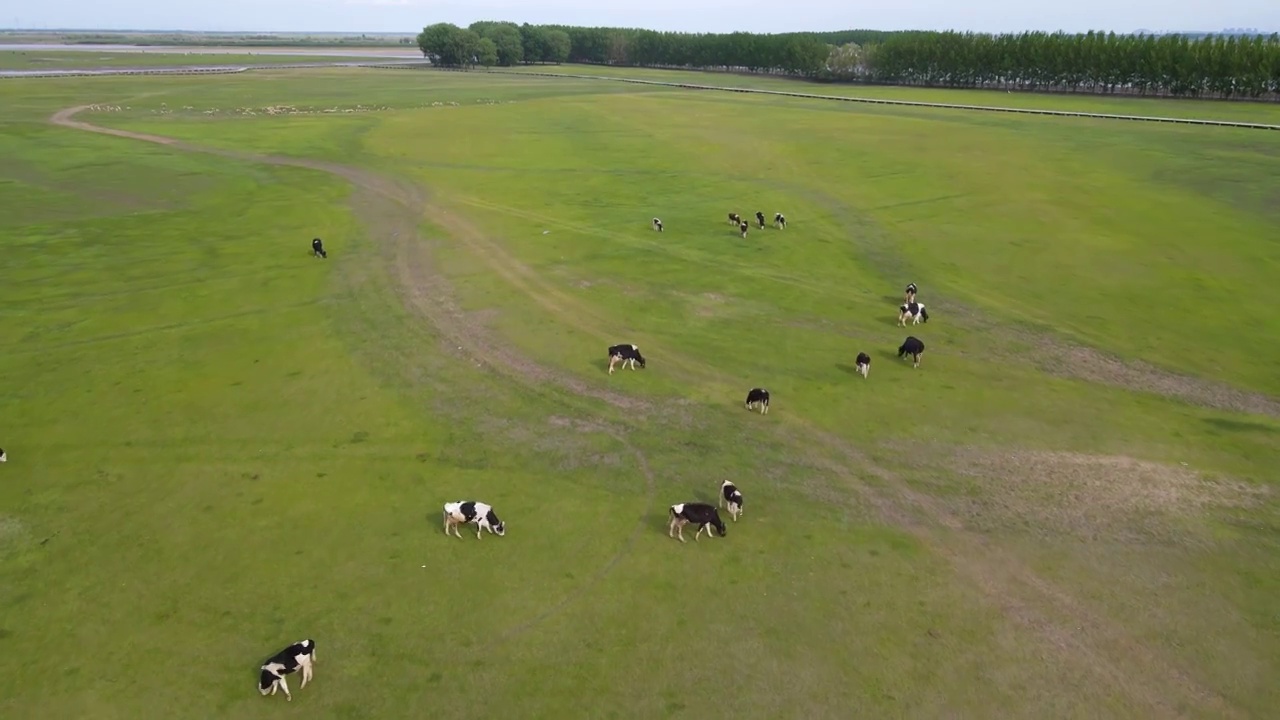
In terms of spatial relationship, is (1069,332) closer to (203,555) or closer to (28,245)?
(203,555)

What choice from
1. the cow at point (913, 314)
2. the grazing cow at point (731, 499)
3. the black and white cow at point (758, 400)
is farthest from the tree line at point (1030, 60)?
the grazing cow at point (731, 499)

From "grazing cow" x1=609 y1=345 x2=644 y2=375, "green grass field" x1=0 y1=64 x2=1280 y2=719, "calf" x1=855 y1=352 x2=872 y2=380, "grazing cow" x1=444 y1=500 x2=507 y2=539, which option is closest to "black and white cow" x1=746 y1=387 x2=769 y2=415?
"green grass field" x1=0 y1=64 x2=1280 y2=719

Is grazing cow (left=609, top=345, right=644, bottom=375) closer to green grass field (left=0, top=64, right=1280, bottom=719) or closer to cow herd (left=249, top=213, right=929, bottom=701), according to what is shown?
cow herd (left=249, top=213, right=929, bottom=701)

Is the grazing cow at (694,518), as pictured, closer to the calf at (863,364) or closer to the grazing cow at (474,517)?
the grazing cow at (474,517)

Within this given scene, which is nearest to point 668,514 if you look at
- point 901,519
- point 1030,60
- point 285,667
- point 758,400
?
point 901,519

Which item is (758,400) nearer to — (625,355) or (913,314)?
(625,355)
